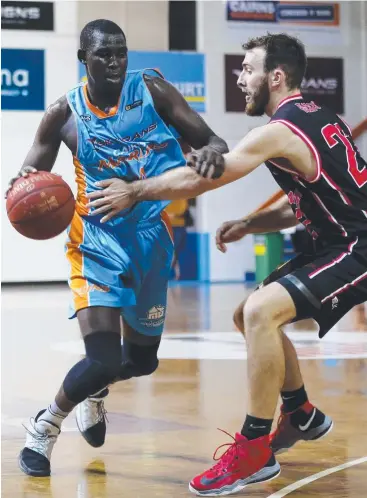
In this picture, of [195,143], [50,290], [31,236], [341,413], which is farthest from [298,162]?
[50,290]

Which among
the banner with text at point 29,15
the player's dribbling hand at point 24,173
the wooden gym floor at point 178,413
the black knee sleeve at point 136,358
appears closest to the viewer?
the wooden gym floor at point 178,413

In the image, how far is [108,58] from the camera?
400cm

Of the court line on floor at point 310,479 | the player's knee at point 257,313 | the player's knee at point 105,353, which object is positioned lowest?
the court line on floor at point 310,479

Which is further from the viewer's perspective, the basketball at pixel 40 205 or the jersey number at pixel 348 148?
the basketball at pixel 40 205

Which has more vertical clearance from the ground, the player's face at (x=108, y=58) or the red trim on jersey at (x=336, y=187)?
the player's face at (x=108, y=58)

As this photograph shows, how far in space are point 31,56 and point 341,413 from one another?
Answer: 1219cm

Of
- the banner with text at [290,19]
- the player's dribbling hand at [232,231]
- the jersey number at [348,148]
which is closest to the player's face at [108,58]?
the player's dribbling hand at [232,231]

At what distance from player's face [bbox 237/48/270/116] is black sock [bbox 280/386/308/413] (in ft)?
3.84

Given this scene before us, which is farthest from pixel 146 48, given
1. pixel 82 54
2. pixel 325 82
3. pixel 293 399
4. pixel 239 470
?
pixel 239 470

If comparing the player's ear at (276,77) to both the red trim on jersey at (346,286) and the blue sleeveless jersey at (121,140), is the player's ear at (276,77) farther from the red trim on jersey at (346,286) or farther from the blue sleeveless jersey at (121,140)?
the red trim on jersey at (346,286)

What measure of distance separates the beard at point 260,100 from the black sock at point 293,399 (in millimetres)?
1171

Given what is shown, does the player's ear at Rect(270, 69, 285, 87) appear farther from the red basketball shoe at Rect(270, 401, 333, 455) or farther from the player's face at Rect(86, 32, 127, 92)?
the red basketball shoe at Rect(270, 401, 333, 455)

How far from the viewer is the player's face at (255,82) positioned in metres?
3.83

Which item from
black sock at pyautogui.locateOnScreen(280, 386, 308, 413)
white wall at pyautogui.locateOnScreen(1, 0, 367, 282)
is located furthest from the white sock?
white wall at pyautogui.locateOnScreen(1, 0, 367, 282)
